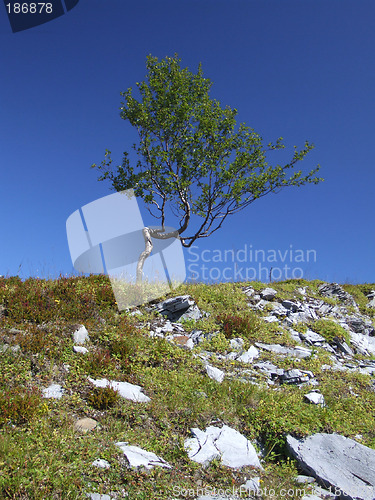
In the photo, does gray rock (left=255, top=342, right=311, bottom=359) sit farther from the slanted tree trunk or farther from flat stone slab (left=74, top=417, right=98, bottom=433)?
the slanted tree trunk

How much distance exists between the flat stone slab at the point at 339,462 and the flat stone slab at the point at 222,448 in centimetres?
91

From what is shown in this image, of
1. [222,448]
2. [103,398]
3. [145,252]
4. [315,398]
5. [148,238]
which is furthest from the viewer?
[148,238]

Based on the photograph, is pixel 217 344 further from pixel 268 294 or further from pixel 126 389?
pixel 268 294

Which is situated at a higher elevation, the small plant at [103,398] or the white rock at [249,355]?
the white rock at [249,355]

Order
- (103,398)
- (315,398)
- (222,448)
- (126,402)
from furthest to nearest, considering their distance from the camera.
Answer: (315,398), (126,402), (103,398), (222,448)

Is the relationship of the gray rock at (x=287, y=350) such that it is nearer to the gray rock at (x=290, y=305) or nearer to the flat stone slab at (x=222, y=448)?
the gray rock at (x=290, y=305)

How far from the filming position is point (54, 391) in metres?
7.40

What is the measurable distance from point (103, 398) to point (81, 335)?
3.02 meters

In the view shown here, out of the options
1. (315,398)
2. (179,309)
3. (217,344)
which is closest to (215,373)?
(217,344)

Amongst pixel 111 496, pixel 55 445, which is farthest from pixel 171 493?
pixel 55 445

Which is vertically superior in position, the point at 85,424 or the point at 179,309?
the point at 179,309

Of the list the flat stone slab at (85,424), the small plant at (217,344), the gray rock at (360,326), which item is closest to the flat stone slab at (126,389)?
the flat stone slab at (85,424)

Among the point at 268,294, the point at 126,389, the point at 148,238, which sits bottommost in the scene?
the point at 126,389

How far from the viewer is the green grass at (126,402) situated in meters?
5.30
